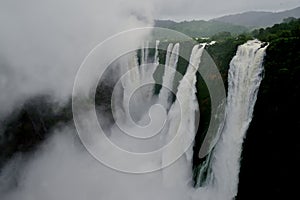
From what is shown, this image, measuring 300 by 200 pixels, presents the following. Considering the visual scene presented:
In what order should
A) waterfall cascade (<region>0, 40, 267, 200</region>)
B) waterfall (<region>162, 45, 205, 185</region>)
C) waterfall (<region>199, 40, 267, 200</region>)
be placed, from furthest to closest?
waterfall (<region>162, 45, 205, 185</region>) → waterfall cascade (<region>0, 40, 267, 200</region>) → waterfall (<region>199, 40, 267, 200</region>)

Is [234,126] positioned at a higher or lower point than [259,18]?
higher

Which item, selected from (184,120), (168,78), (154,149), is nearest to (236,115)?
(184,120)

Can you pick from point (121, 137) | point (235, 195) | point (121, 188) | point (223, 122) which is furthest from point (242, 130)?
point (121, 137)

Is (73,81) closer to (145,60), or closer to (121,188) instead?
(145,60)

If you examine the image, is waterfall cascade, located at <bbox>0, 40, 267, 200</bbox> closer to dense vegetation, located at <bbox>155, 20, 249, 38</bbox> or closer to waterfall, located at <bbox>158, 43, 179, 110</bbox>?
waterfall, located at <bbox>158, 43, 179, 110</bbox>

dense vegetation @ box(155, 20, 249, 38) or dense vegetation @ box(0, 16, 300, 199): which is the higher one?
dense vegetation @ box(0, 16, 300, 199)

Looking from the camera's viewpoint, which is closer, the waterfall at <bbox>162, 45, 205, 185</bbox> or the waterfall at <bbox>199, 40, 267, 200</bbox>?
the waterfall at <bbox>199, 40, 267, 200</bbox>

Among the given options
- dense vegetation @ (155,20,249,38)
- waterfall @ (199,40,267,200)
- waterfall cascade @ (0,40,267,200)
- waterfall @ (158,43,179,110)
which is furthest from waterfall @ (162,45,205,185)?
dense vegetation @ (155,20,249,38)

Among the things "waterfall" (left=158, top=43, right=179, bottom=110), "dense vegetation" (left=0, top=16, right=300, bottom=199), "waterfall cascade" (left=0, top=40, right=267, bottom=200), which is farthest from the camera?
"waterfall" (left=158, top=43, right=179, bottom=110)

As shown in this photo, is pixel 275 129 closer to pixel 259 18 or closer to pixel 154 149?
pixel 154 149
